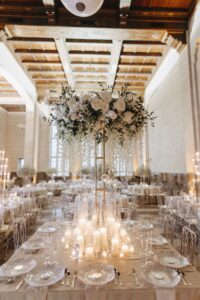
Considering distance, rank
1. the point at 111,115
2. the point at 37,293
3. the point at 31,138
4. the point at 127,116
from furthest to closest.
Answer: the point at 31,138
the point at 127,116
the point at 111,115
the point at 37,293

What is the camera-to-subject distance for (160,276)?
161 centimetres

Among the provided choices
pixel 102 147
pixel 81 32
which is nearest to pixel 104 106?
pixel 102 147

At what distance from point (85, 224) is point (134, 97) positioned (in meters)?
1.67

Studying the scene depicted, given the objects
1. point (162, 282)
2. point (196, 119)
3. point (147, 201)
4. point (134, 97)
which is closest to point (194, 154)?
point (196, 119)

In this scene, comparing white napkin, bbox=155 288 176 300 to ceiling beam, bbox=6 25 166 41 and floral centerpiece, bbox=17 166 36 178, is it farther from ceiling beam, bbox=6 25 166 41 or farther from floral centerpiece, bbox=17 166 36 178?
floral centerpiece, bbox=17 166 36 178

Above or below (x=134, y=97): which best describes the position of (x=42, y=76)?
above

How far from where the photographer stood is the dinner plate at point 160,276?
4.92 ft

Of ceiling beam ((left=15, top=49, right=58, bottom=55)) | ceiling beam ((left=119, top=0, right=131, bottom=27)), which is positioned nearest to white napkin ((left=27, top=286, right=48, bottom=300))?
ceiling beam ((left=119, top=0, right=131, bottom=27))

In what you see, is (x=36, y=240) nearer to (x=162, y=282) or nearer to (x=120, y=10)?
(x=162, y=282)

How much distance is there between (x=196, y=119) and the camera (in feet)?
20.1

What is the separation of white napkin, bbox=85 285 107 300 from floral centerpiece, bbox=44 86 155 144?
1493 mm

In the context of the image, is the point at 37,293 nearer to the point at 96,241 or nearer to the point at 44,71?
the point at 96,241

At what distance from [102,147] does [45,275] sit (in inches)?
58.4

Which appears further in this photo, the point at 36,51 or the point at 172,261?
the point at 36,51
